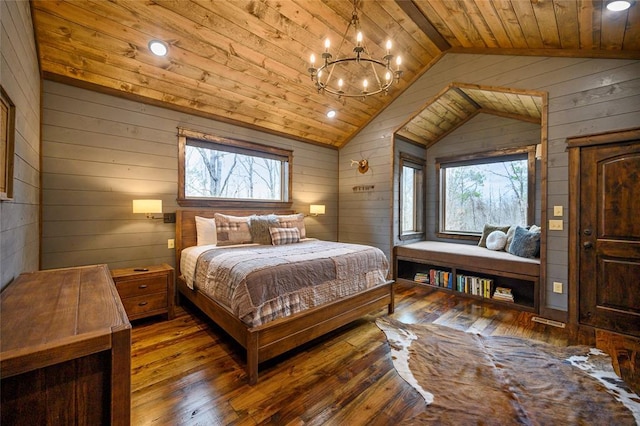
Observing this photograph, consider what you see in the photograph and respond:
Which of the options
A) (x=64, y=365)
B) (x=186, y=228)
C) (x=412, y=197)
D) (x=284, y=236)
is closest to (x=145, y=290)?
(x=186, y=228)

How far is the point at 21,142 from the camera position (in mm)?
1814

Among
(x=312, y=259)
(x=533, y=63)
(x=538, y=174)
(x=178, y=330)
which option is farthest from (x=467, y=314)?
(x=178, y=330)

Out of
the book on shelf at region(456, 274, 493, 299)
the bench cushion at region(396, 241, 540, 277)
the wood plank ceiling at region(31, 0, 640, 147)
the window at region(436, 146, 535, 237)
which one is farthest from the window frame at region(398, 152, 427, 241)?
the wood plank ceiling at region(31, 0, 640, 147)

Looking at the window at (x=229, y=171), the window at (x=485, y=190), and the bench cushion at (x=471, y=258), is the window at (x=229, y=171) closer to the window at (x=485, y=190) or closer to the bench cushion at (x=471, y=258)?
the bench cushion at (x=471, y=258)

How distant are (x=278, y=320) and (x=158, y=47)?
2.79 m

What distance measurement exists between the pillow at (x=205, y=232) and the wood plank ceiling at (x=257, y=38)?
4.68 ft

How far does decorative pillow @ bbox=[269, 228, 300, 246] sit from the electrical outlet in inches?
116

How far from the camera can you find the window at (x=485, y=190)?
168 inches

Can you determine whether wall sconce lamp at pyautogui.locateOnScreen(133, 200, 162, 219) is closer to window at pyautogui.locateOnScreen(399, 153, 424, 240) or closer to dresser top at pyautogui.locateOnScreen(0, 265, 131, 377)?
dresser top at pyautogui.locateOnScreen(0, 265, 131, 377)

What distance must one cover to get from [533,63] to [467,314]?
3036 millimetres

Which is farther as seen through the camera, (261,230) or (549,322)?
(261,230)

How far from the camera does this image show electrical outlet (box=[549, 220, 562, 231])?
2.99 metres

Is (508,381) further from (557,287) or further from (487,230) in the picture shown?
(487,230)

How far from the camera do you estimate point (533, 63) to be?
3164 millimetres
